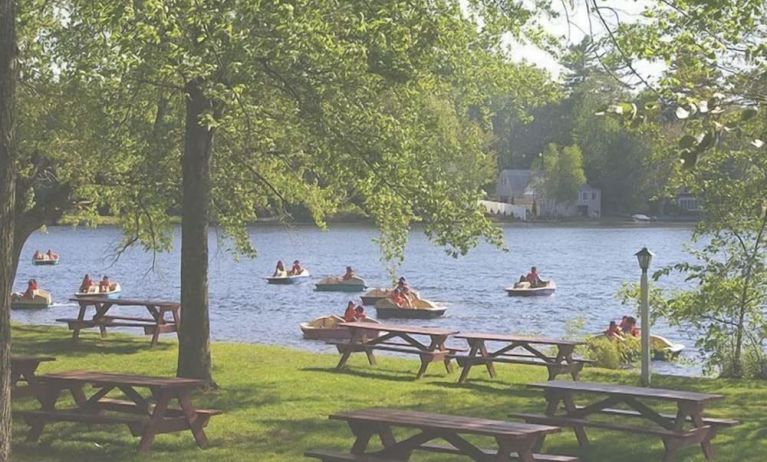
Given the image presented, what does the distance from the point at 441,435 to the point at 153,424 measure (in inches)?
113

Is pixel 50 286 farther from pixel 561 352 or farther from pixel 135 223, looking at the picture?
pixel 561 352

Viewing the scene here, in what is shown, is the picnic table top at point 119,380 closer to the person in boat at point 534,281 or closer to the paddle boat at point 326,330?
the paddle boat at point 326,330

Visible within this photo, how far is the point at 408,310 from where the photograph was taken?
35812 mm

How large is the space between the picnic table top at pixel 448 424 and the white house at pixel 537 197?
98085mm

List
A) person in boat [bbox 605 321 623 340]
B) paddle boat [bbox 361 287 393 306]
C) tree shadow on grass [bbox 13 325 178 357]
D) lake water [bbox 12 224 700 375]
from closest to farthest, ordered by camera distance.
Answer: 1. tree shadow on grass [bbox 13 325 178 357]
2. person in boat [bbox 605 321 623 340]
3. lake water [bbox 12 224 700 375]
4. paddle boat [bbox 361 287 393 306]

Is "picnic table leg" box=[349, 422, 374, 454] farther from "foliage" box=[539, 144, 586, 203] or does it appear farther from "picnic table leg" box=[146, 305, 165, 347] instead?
"foliage" box=[539, 144, 586, 203]

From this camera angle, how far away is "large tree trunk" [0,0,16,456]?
6359mm

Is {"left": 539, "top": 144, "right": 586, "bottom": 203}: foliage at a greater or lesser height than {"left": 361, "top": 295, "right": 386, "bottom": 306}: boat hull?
greater

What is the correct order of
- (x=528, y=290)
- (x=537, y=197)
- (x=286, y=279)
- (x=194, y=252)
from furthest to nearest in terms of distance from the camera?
(x=537, y=197), (x=286, y=279), (x=528, y=290), (x=194, y=252)

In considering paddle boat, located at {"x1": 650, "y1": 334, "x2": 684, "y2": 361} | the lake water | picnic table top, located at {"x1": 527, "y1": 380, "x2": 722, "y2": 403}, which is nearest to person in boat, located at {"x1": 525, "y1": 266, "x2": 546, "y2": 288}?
the lake water

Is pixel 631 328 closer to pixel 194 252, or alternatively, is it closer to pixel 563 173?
pixel 194 252

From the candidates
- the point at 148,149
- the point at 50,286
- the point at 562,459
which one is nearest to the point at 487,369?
the point at 148,149

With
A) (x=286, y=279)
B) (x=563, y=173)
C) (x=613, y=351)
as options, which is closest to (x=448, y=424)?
(x=613, y=351)

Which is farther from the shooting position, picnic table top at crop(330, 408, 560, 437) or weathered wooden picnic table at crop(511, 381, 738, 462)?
weathered wooden picnic table at crop(511, 381, 738, 462)
